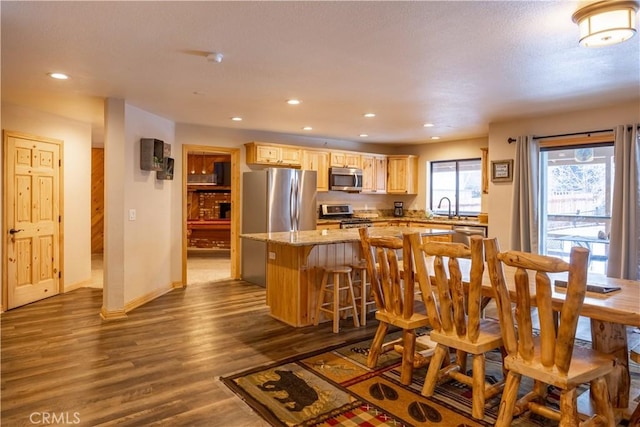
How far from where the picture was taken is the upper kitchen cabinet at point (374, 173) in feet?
25.1

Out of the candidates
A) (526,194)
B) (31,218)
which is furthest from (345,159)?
(31,218)

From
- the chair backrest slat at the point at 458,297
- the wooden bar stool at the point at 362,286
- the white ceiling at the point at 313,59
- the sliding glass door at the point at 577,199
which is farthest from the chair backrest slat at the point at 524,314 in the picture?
the sliding glass door at the point at 577,199

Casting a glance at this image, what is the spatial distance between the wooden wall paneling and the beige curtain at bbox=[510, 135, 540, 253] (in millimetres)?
8156

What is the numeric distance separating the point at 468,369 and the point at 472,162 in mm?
5034

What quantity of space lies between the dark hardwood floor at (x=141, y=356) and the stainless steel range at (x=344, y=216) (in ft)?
8.03

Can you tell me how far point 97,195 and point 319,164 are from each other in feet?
17.3

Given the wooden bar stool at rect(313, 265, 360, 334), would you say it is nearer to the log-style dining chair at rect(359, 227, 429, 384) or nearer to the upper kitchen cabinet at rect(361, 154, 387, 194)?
the log-style dining chair at rect(359, 227, 429, 384)

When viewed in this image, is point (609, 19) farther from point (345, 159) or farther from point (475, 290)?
point (345, 159)

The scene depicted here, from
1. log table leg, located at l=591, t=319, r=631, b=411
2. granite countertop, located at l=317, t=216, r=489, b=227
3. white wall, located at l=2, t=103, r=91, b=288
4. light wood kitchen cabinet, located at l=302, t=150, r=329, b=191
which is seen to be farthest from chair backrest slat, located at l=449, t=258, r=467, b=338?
white wall, located at l=2, t=103, r=91, b=288

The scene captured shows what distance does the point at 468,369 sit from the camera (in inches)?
122

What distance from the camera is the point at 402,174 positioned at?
26.1 ft

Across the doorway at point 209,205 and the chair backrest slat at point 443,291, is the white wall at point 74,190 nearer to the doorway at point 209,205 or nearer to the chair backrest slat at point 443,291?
the doorway at point 209,205

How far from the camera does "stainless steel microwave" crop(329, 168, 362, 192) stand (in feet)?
23.3

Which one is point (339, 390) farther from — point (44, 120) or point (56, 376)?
point (44, 120)
